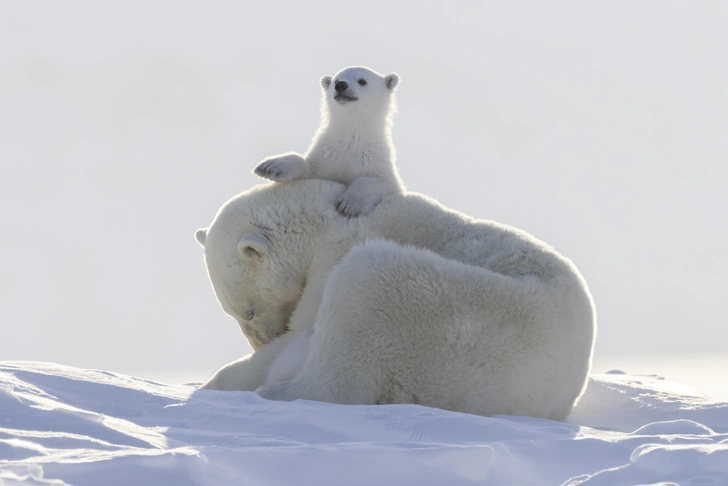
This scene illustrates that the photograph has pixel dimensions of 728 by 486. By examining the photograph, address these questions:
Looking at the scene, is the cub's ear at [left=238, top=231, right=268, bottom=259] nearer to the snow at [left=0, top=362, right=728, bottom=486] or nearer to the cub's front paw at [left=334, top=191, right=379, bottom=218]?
the cub's front paw at [left=334, top=191, right=379, bottom=218]

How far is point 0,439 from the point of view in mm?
2391

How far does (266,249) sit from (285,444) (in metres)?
2.51

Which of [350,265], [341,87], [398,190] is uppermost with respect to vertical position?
[341,87]

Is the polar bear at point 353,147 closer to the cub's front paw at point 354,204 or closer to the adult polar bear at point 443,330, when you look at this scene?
the cub's front paw at point 354,204

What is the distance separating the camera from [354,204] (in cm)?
524

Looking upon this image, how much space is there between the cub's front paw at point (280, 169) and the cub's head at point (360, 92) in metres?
1.03

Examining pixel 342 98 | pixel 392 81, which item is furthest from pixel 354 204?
pixel 392 81

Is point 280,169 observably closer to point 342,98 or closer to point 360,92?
point 342,98

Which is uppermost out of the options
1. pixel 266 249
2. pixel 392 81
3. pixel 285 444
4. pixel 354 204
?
pixel 392 81

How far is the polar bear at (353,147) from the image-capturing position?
17.9 ft

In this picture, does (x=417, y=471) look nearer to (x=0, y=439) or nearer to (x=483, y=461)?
(x=483, y=461)

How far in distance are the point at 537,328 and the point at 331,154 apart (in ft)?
8.37

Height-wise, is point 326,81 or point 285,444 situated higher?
point 326,81

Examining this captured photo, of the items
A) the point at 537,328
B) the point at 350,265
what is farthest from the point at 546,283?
the point at 350,265
